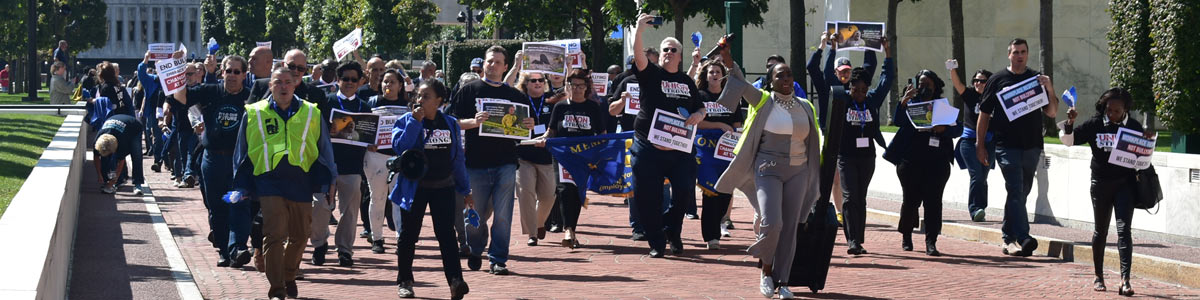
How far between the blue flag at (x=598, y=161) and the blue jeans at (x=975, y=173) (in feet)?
11.7

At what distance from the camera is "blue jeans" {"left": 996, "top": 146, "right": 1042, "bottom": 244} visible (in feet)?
40.4

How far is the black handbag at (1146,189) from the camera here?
995cm

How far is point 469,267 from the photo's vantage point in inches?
435

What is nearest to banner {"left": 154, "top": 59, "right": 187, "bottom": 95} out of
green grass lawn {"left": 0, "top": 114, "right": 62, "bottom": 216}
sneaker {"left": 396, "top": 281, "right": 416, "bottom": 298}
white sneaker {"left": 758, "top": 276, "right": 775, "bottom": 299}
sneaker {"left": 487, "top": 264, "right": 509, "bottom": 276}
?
green grass lawn {"left": 0, "top": 114, "right": 62, "bottom": 216}

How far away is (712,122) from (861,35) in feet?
5.07

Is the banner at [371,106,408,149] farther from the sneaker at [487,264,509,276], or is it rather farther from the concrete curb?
the concrete curb

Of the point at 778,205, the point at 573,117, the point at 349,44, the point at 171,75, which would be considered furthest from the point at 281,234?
the point at 349,44

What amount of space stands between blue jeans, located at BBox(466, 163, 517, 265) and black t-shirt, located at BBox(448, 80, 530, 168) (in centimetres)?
6

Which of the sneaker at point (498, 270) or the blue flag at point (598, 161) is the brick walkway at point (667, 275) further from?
the blue flag at point (598, 161)

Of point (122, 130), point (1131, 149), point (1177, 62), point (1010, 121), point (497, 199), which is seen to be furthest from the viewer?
point (122, 130)

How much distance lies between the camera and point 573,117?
41.6 feet

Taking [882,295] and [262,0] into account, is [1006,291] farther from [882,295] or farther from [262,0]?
[262,0]

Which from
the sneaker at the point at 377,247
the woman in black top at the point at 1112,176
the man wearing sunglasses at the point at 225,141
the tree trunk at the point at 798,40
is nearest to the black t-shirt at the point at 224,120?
the man wearing sunglasses at the point at 225,141

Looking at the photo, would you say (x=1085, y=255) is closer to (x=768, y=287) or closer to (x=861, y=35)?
(x=861, y=35)
